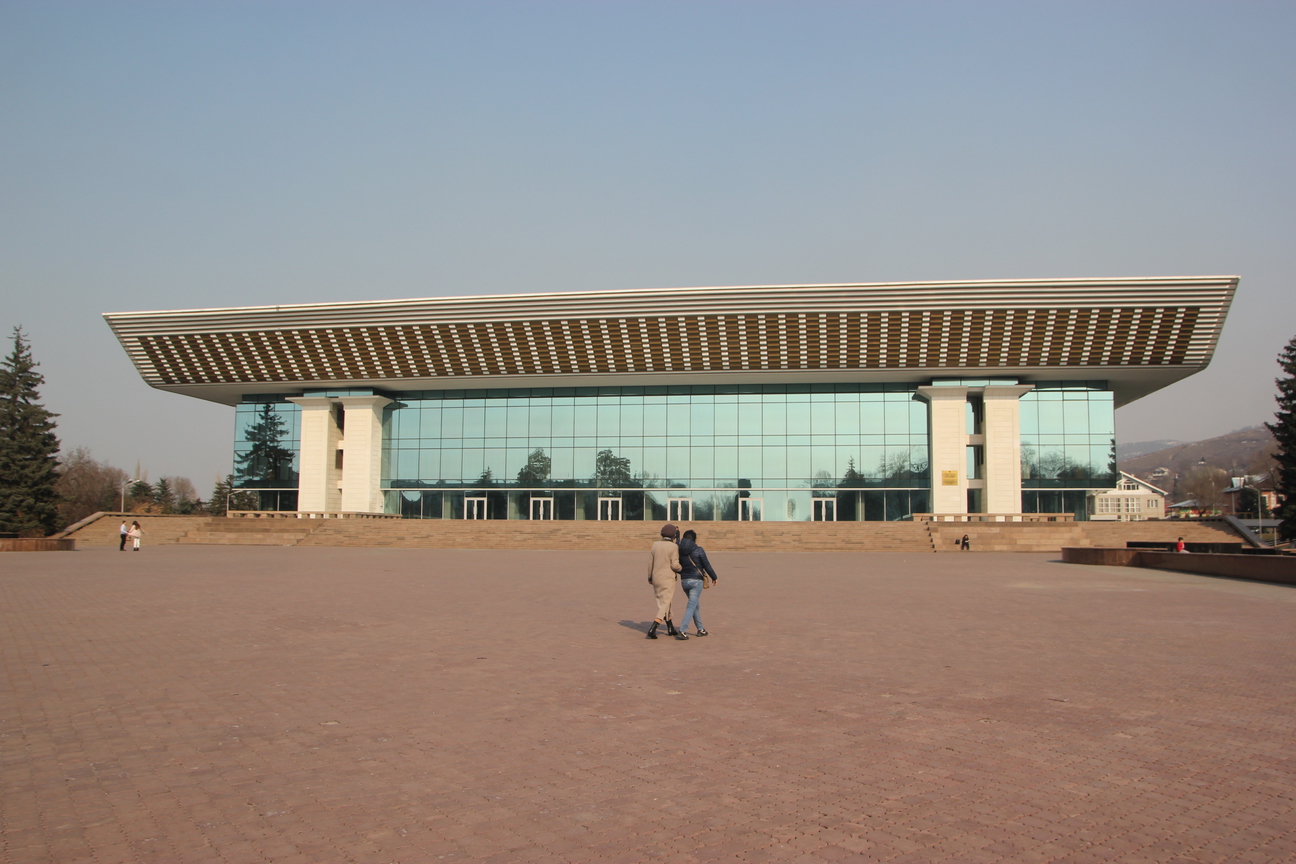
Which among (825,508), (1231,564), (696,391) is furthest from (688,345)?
(1231,564)

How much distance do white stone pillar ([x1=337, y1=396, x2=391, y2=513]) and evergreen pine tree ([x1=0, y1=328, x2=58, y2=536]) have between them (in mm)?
16662

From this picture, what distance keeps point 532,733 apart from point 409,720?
3.17ft

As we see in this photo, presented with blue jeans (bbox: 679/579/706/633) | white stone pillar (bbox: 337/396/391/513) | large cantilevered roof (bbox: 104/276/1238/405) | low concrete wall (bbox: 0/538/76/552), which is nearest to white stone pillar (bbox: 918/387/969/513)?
large cantilevered roof (bbox: 104/276/1238/405)

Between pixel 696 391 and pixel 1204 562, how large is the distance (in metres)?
29.5

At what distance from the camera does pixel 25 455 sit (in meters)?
50.2

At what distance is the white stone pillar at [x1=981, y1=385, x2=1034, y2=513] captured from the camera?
45844mm

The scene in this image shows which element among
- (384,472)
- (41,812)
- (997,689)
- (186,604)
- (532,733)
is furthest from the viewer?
(384,472)

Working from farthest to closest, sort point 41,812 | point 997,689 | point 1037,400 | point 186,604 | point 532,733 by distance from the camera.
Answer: point 1037,400 → point 186,604 → point 997,689 → point 532,733 → point 41,812

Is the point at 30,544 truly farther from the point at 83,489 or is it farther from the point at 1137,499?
the point at 1137,499

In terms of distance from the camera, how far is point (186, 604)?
43.4ft

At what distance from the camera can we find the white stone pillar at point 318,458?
50969mm

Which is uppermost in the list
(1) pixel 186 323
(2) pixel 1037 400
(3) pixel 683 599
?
(1) pixel 186 323

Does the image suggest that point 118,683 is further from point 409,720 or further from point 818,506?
point 818,506

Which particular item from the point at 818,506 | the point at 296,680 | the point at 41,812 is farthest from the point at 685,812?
the point at 818,506
